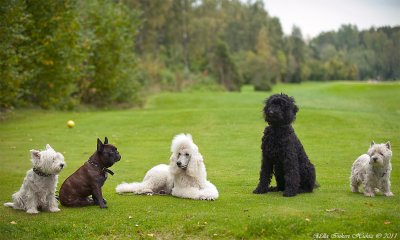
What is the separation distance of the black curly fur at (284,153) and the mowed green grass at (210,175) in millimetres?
388

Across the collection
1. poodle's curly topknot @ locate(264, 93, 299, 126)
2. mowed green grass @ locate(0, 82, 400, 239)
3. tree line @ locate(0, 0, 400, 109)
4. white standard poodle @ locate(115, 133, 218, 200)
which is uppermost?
tree line @ locate(0, 0, 400, 109)

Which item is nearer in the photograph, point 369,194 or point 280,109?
point 369,194

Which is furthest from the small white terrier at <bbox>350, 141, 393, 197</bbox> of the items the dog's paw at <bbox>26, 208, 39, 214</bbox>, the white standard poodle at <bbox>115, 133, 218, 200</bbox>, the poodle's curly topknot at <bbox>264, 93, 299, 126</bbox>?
the dog's paw at <bbox>26, 208, 39, 214</bbox>

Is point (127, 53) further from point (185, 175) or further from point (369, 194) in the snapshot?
point (369, 194)

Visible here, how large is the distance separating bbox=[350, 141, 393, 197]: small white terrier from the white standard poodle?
355cm

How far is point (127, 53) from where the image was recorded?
4903 cm

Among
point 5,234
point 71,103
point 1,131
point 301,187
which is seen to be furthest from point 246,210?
point 71,103

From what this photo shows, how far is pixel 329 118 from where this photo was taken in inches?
1312

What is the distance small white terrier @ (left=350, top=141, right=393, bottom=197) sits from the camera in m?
11.9

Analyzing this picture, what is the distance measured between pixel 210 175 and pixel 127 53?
3365 centimetres

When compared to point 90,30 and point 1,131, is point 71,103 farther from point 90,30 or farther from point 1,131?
point 1,131

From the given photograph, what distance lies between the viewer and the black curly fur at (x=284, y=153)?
12.3m

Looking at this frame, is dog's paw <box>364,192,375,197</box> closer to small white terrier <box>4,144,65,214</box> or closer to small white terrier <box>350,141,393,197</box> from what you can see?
small white terrier <box>350,141,393,197</box>

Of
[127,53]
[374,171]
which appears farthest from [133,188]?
[127,53]
